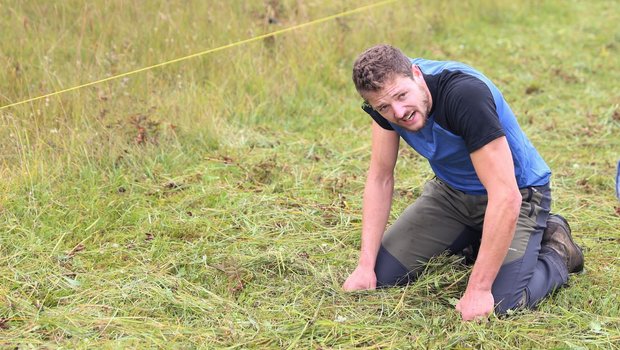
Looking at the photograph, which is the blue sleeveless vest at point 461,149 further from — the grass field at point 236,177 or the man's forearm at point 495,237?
the grass field at point 236,177

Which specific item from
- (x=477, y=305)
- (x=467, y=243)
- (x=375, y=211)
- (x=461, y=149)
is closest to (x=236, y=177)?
(x=375, y=211)

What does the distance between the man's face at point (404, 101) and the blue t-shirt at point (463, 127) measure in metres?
0.08

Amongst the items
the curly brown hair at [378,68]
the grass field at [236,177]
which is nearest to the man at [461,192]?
the curly brown hair at [378,68]

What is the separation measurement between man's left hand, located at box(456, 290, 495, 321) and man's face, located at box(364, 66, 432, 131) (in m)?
0.70

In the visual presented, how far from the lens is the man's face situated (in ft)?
9.50

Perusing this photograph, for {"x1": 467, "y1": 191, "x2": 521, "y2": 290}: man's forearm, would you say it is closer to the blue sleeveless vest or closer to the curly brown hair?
the blue sleeveless vest

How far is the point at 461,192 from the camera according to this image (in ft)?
11.3

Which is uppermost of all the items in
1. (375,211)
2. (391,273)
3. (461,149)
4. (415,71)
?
(415,71)

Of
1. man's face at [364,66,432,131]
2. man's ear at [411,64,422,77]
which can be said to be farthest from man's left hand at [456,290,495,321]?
man's ear at [411,64,422,77]

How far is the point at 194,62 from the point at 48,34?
1.05 meters

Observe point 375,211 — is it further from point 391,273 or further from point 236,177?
point 236,177

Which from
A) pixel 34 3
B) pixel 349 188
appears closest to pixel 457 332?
pixel 349 188

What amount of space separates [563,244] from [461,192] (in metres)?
0.51

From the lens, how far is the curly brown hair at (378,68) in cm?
287
